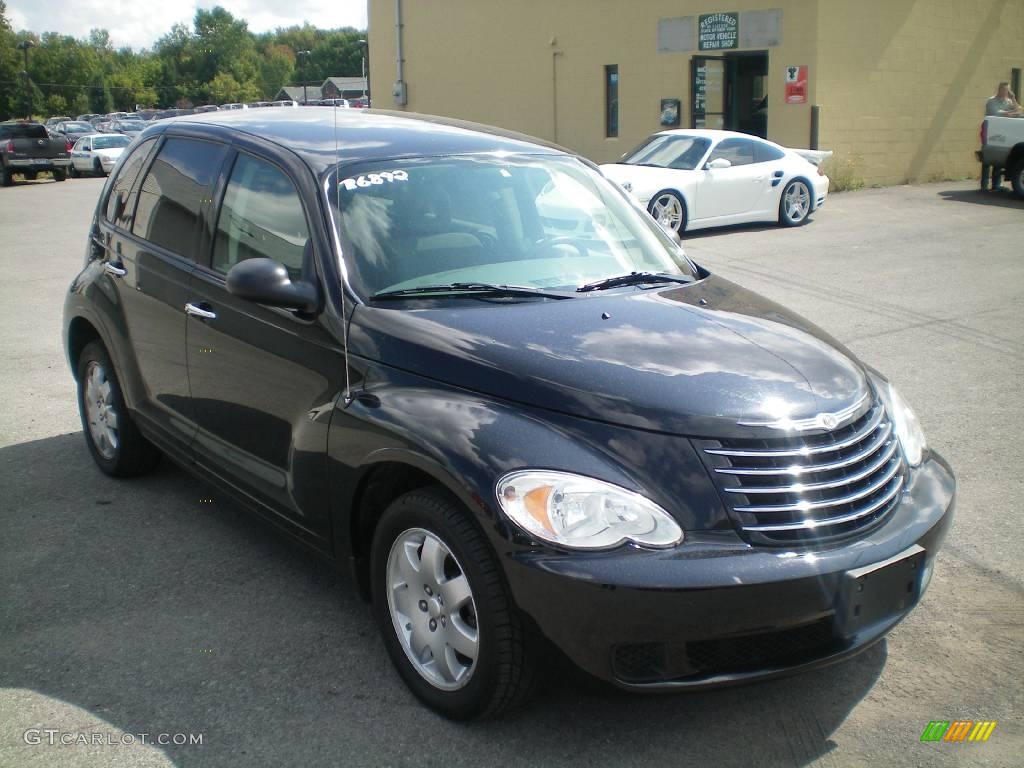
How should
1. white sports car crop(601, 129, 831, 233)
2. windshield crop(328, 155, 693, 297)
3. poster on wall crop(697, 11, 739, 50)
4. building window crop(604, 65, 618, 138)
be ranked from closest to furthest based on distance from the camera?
windshield crop(328, 155, 693, 297), white sports car crop(601, 129, 831, 233), poster on wall crop(697, 11, 739, 50), building window crop(604, 65, 618, 138)

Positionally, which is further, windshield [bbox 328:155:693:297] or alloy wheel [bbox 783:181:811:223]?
alloy wheel [bbox 783:181:811:223]

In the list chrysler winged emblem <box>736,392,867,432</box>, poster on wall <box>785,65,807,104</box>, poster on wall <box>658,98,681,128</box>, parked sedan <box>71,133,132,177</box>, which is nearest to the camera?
chrysler winged emblem <box>736,392,867,432</box>

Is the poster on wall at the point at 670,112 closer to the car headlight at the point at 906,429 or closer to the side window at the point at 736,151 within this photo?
the side window at the point at 736,151

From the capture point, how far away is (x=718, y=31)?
2255cm

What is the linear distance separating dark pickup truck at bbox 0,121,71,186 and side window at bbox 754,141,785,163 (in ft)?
78.8

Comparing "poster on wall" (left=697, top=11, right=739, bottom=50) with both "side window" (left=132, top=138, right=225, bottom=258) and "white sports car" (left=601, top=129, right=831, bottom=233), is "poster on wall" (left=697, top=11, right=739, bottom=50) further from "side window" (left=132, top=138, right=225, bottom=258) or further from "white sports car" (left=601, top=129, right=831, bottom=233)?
"side window" (left=132, top=138, right=225, bottom=258)

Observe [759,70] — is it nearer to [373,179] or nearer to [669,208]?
[669,208]

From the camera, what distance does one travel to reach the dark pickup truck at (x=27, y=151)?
31.6 meters

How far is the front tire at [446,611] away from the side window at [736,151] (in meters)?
13.0

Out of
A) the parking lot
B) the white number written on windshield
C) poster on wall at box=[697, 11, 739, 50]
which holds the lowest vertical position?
the parking lot

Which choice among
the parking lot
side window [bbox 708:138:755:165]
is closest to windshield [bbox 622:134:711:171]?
side window [bbox 708:138:755:165]

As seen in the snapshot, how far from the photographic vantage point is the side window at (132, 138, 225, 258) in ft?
15.6

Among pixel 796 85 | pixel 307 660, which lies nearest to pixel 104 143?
pixel 796 85

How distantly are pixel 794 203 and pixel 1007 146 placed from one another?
532cm
